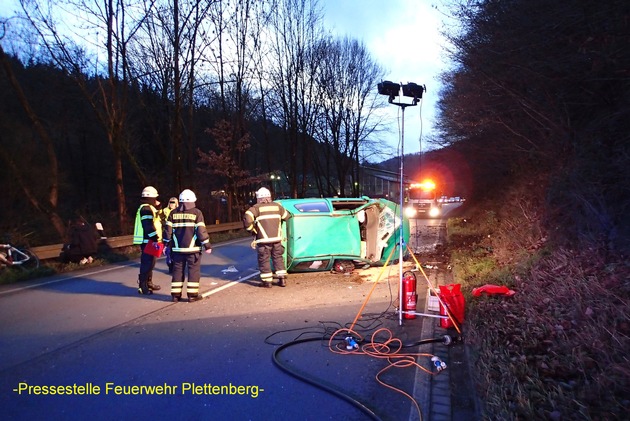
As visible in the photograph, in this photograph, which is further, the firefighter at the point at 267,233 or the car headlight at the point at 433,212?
the car headlight at the point at 433,212

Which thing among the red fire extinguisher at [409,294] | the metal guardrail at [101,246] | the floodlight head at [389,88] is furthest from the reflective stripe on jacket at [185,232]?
the metal guardrail at [101,246]

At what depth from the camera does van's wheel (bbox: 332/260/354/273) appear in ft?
32.2

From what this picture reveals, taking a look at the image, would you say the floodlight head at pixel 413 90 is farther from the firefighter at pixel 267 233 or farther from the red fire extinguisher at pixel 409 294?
the firefighter at pixel 267 233

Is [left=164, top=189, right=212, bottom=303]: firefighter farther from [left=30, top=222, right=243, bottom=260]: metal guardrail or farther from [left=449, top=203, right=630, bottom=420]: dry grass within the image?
[left=30, top=222, right=243, bottom=260]: metal guardrail

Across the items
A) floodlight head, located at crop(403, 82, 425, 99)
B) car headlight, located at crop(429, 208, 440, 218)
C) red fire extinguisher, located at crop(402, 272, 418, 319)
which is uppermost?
floodlight head, located at crop(403, 82, 425, 99)

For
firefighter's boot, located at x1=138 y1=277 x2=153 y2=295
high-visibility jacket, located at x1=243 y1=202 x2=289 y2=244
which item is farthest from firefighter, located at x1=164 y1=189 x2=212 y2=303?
high-visibility jacket, located at x1=243 y1=202 x2=289 y2=244

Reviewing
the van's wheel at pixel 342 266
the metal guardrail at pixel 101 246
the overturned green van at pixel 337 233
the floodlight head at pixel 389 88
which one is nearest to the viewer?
the floodlight head at pixel 389 88

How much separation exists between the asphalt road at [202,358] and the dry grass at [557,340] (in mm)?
719

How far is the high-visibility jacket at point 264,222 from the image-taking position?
8.19 m

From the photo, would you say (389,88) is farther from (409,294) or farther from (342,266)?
(342,266)

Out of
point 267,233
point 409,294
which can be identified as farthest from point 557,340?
point 267,233

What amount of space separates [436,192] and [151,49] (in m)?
23.4

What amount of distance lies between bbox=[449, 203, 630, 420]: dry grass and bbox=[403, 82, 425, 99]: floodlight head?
116 inches

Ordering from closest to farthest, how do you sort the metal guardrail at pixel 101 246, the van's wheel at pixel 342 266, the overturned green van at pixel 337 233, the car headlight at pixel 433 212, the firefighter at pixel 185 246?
the firefighter at pixel 185 246 → the overturned green van at pixel 337 233 → the van's wheel at pixel 342 266 → the metal guardrail at pixel 101 246 → the car headlight at pixel 433 212
